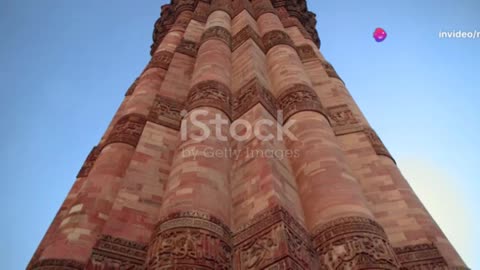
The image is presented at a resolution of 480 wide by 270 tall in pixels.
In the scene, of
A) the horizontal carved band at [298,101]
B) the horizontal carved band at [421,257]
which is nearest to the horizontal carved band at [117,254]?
the horizontal carved band at [421,257]

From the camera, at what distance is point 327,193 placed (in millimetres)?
4844

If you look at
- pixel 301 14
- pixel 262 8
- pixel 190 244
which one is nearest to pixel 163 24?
pixel 262 8

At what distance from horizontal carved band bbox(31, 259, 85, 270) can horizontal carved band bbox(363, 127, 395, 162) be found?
189 inches

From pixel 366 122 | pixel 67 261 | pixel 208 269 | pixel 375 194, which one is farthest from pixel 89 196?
pixel 366 122

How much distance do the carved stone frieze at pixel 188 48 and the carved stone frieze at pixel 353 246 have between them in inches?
262

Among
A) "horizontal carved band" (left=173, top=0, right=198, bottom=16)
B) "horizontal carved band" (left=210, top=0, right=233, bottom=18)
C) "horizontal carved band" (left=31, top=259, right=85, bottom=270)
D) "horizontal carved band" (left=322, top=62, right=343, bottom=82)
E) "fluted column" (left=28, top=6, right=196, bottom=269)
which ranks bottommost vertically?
"horizontal carved band" (left=31, top=259, right=85, bottom=270)

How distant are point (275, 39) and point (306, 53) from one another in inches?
39.3

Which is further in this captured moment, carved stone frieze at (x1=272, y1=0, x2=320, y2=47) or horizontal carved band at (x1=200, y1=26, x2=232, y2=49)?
carved stone frieze at (x1=272, y1=0, x2=320, y2=47)

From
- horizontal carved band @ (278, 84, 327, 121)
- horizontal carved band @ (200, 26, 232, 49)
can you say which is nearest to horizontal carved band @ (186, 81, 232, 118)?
horizontal carved band @ (278, 84, 327, 121)

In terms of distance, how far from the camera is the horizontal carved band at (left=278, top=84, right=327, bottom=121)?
263 inches

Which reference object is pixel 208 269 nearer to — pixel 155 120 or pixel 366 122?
pixel 155 120

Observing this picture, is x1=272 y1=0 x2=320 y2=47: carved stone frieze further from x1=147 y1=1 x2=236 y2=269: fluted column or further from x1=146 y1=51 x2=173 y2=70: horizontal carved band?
x1=147 y1=1 x2=236 y2=269: fluted column

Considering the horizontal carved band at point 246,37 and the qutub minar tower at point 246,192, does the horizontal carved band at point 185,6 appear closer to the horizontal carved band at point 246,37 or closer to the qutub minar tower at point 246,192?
the horizontal carved band at point 246,37

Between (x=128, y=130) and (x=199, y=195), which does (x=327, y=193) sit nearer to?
(x=199, y=195)
